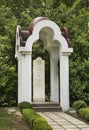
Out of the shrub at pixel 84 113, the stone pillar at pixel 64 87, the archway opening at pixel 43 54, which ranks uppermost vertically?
the archway opening at pixel 43 54

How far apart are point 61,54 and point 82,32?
4468 mm

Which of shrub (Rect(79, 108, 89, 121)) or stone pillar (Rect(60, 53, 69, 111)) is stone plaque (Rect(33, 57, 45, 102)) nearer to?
stone pillar (Rect(60, 53, 69, 111))

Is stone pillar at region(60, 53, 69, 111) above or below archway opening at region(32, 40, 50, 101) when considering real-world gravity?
below

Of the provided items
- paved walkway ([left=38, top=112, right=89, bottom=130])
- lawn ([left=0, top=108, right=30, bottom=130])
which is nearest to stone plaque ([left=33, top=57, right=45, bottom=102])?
lawn ([left=0, top=108, right=30, bottom=130])

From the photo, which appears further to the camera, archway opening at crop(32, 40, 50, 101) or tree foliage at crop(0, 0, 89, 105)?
archway opening at crop(32, 40, 50, 101)

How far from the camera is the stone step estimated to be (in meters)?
15.2

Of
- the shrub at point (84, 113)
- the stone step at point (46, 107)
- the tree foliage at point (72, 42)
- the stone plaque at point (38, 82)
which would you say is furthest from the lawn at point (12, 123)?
the tree foliage at point (72, 42)

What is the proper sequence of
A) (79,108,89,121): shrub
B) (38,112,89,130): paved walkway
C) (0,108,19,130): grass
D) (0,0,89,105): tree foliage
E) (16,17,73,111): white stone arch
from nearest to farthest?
(38,112,89,130): paved walkway, (0,108,19,130): grass, (79,108,89,121): shrub, (16,17,73,111): white stone arch, (0,0,89,105): tree foliage

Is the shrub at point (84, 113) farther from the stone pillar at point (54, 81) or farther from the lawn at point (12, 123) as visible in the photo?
the stone pillar at point (54, 81)

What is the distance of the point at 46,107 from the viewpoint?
1530 cm

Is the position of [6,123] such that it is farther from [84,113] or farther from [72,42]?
[72,42]

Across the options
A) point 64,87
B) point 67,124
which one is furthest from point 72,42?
point 67,124

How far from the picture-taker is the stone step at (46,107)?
15180 millimetres

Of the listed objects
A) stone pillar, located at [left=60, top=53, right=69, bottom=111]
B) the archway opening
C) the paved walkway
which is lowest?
the paved walkway
